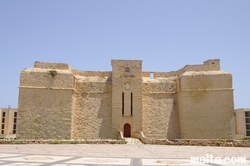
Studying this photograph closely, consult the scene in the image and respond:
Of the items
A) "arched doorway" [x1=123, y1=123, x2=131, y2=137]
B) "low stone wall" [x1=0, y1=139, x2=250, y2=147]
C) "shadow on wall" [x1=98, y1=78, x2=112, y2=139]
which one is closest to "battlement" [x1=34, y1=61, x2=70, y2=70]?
"shadow on wall" [x1=98, y1=78, x2=112, y2=139]

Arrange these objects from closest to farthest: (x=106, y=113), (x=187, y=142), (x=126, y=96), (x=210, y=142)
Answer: (x=210, y=142) → (x=187, y=142) → (x=106, y=113) → (x=126, y=96)

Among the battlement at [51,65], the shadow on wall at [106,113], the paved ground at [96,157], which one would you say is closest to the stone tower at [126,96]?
the shadow on wall at [106,113]

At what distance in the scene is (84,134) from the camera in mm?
25062

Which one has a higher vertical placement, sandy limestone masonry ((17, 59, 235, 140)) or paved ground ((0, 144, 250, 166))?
sandy limestone masonry ((17, 59, 235, 140))

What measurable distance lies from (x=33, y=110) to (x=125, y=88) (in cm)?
931

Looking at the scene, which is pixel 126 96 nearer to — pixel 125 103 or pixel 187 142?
pixel 125 103

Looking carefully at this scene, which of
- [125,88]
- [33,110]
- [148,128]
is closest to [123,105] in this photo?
[125,88]

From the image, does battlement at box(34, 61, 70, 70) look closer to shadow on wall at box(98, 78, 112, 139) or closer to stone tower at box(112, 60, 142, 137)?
shadow on wall at box(98, 78, 112, 139)

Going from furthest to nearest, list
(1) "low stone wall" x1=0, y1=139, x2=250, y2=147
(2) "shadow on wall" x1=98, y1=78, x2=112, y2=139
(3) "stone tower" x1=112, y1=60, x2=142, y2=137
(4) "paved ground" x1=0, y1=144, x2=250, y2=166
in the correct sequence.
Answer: (3) "stone tower" x1=112, y1=60, x2=142, y2=137 → (2) "shadow on wall" x1=98, y1=78, x2=112, y2=139 → (1) "low stone wall" x1=0, y1=139, x2=250, y2=147 → (4) "paved ground" x1=0, y1=144, x2=250, y2=166

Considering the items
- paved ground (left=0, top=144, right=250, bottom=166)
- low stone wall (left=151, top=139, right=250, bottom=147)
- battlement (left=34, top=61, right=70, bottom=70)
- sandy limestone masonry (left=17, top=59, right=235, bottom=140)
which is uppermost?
battlement (left=34, top=61, right=70, bottom=70)

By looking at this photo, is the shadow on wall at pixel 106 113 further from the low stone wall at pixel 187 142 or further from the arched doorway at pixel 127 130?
the low stone wall at pixel 187 142

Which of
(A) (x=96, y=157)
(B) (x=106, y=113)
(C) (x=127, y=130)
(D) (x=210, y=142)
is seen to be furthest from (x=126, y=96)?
(A) (x=96, y=157)

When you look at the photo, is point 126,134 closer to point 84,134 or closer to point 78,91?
point 84,134

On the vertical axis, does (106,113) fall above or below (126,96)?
below
